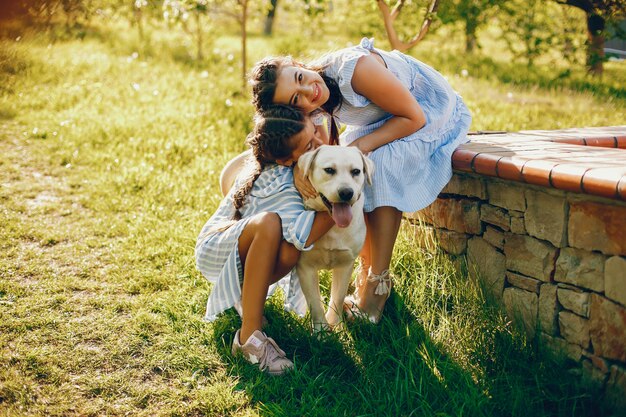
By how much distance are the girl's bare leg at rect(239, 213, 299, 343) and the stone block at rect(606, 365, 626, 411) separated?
4.89ft

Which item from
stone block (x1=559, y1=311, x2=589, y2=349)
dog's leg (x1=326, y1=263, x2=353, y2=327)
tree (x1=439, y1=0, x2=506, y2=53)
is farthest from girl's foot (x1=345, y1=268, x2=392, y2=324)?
tree (x1=439, y1=0, x2=506, y2=53)

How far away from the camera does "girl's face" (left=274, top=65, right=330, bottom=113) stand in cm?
309

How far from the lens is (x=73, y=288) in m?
3.80

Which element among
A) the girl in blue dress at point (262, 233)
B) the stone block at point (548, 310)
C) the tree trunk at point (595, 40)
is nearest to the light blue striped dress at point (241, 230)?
the girl in blue dress at point (262, 233)

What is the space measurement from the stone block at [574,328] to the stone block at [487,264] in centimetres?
42

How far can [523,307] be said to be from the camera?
9.62 ft

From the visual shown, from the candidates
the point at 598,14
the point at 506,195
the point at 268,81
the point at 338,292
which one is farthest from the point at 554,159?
the point at 598,14

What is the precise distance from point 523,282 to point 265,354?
4.29 ft

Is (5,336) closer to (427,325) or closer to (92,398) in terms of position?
(92,398)

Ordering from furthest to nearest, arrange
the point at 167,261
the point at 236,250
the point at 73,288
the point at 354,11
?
1. the point at 354,11
2. the point at 167,261
3. the point at 73,288
4. the point at 236,250

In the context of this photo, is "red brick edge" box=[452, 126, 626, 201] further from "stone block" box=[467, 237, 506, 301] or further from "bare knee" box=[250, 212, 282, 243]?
"bare knee" box=[250, 212, 282, 243]

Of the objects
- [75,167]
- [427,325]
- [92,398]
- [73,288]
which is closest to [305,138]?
[427,325]

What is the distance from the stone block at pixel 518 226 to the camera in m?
2.89

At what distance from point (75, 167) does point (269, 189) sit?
3.52 meters
